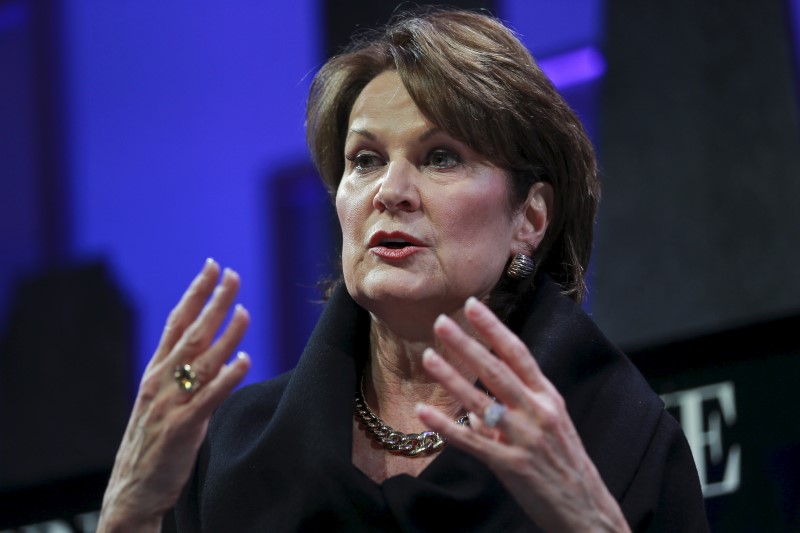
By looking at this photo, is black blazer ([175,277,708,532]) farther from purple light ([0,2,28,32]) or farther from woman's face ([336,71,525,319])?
purple light ([0,2,28,32])

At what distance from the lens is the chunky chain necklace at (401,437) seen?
203 centimetres

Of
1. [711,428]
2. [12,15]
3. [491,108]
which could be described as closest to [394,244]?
[491,108]

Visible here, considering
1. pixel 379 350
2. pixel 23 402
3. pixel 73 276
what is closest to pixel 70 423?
pixel 23 402

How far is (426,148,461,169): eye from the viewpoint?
6.82ft

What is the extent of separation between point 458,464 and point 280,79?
7.35 feet

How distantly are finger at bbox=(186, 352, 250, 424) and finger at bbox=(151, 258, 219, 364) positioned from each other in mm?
84

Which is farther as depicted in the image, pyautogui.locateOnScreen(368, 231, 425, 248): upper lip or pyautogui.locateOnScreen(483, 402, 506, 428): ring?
pyautogui.locateOnScreen(368, 231, 425, 248): upper lip

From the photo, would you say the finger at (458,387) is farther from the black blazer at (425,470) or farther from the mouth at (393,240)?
the mouth at (393,240)

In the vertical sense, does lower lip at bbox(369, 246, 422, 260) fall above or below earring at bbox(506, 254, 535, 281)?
above

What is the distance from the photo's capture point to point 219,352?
160 centimetres

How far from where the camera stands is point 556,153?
7.24ft

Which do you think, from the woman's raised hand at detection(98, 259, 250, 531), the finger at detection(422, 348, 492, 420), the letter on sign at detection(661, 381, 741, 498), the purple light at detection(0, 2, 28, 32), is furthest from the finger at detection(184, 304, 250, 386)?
the purple light at detection(0, 2, 28, 32)

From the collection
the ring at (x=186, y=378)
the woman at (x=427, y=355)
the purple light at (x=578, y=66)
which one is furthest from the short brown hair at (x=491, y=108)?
the purple light at (x=578, y=66)

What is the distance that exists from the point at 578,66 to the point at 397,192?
1.55 meters
